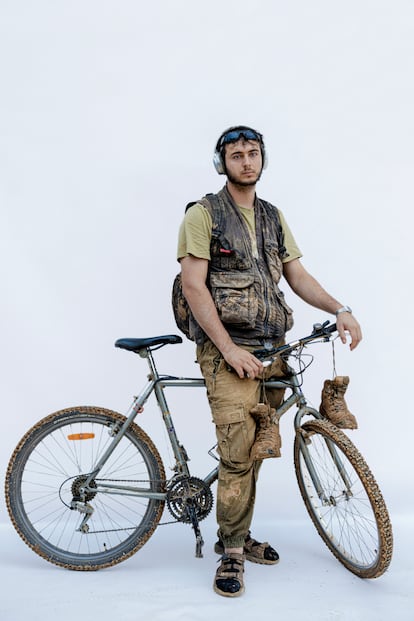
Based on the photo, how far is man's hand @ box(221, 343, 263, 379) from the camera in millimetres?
2941

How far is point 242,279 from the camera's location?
308 centimetres

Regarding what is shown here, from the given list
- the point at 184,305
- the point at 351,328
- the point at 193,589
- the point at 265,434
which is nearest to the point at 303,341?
the point at 351,328

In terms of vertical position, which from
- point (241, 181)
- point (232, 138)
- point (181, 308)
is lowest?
point (181, 308)

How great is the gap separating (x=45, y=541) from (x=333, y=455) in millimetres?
1480

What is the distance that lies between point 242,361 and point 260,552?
1.09 m

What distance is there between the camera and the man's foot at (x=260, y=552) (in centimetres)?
340

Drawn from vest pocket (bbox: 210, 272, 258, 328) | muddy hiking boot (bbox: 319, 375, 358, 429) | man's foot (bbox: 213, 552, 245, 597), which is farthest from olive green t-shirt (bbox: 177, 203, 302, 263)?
man's foot (bbox: 213, 552, 245, 597)

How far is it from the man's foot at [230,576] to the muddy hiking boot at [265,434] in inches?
19.1

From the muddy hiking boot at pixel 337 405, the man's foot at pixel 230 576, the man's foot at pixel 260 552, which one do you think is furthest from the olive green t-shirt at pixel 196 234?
the man's foot at pixel 260 552

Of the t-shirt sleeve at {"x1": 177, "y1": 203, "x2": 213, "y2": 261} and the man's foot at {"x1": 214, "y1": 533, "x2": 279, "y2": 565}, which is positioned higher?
the t-shirt sleeve at {"x1": 177, "y1": 203, "x2": 213, "y2": 261}

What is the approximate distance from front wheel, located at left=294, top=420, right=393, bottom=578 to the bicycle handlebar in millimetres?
393

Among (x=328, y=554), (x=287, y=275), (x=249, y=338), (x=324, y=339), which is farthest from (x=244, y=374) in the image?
(x=328, y=554)

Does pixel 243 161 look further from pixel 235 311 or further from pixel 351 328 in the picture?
pixel 351 328

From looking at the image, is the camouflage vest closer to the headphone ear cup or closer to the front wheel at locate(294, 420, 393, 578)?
the headphone ear cup
